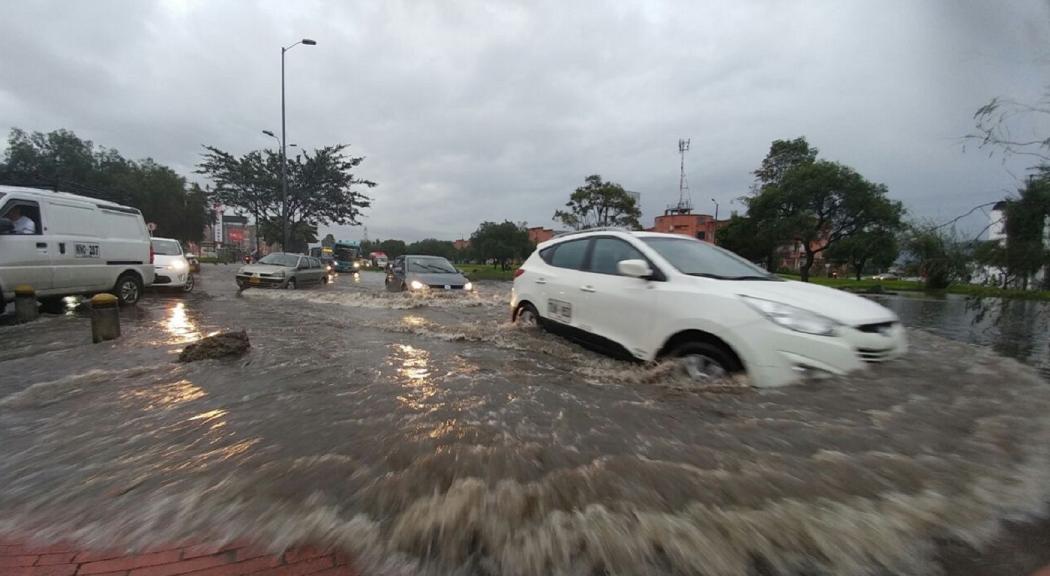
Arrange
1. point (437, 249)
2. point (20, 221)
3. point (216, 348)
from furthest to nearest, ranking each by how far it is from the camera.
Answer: point (437, 249) → point (20, 221) → point (216, 348)

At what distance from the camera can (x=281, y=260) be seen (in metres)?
13.8

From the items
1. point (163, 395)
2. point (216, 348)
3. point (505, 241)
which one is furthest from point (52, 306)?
point (505, 241)

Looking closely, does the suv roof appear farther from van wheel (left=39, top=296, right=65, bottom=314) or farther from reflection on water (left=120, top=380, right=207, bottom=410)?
van wheel (left=39, top=296, right=65, bottom=314)

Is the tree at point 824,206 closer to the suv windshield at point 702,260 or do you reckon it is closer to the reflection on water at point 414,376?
the suv windshield at point 702,260

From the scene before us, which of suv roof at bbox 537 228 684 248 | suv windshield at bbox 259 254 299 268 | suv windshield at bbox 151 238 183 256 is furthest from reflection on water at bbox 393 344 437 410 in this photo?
suv windshield at bbox 151 238 183 256

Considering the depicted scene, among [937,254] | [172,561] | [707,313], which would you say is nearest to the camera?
[172,561]

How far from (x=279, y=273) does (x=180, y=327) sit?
6.54 m

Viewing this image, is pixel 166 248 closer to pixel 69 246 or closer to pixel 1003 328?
pixel 69 246

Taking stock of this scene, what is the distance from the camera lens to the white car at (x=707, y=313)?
2986mm

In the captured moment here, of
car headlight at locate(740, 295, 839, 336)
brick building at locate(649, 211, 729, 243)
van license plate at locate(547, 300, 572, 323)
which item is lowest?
van license plate at locate(547, 300, 572, 323)

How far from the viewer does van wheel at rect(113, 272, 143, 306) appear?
8.80 m

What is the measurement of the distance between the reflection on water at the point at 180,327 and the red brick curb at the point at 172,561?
4612 millimetres

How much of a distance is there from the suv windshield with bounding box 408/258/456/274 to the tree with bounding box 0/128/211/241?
98.1ft

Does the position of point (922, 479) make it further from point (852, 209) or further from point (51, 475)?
point (852, 209)
